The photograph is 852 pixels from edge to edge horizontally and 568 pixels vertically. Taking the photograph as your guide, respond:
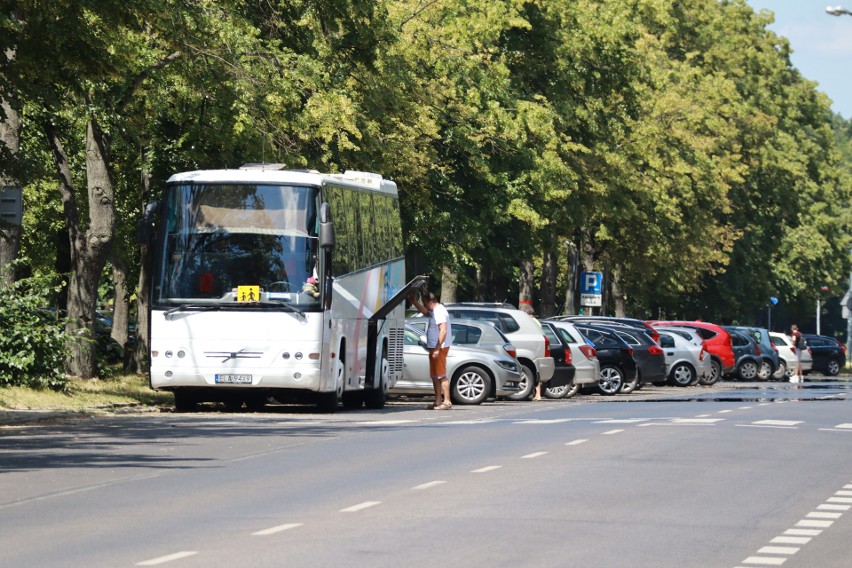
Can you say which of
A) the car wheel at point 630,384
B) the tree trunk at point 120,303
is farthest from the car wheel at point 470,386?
the tree trunk at point 120,303

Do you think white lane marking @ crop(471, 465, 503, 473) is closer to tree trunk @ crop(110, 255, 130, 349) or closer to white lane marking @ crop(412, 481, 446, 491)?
white lane marking @ crop(412, 481, 446, 491)

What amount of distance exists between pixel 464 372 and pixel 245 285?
7.32 m

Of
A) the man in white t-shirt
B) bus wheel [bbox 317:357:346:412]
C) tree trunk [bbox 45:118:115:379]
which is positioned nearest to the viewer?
bus wheel [bbox 317:357:346:412]

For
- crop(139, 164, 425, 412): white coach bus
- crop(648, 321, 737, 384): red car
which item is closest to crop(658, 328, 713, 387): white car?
crop(648, 321, 737, 384): red car

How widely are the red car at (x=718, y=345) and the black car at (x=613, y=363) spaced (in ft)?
35.7

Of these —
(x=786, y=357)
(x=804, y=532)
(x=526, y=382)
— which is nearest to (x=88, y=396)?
(x=526, y=382)

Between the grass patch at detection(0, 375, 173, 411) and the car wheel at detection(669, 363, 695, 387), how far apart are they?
2207cm

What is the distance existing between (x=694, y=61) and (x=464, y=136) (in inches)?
1258

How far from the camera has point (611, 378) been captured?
41688 millimetres

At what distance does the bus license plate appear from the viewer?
2556 centimetres

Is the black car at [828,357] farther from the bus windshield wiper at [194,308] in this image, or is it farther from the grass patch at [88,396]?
the bus windshield wiper at [194,308]

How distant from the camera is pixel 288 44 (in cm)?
3216

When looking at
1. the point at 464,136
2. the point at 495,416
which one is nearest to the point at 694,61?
the point at 464,136

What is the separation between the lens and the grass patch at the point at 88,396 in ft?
80.2
